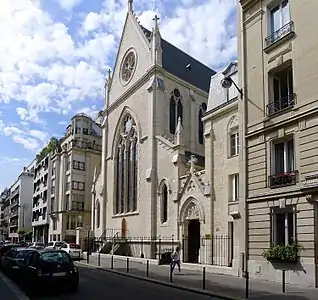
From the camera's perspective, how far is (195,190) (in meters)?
30.7

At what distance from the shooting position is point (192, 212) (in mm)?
31016

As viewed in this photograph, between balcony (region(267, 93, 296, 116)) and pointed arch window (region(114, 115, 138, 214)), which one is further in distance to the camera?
pointed arch window (region(114, 115, 138, 214))

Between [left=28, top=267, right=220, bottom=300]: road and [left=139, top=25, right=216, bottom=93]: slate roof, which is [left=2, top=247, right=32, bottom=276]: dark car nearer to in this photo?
[left=28, top=267, right=220, bottom=300]: road

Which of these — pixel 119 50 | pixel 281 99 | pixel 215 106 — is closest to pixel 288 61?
pixel 281 99

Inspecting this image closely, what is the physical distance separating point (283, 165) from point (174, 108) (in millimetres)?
24066

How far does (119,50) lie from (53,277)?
36.4 meters

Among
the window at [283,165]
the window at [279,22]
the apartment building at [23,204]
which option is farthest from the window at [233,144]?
the apartment building at [23,204]

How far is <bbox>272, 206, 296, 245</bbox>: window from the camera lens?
17.8m

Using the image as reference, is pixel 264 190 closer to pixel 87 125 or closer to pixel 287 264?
pixel 287 264

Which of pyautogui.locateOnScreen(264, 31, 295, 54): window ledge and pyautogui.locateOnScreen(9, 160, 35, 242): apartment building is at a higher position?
pyautogui.locateOnScreen(264, 31, 295, 54): window ledge

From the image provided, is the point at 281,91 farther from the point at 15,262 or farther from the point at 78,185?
the point at 78,185

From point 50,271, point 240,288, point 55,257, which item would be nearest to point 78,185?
point 55,257

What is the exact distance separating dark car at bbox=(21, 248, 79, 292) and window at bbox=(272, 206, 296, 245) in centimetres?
841

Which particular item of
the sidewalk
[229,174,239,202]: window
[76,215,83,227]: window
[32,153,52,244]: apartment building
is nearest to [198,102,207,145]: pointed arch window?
[229,174,239,202]: window
